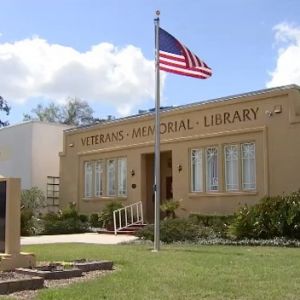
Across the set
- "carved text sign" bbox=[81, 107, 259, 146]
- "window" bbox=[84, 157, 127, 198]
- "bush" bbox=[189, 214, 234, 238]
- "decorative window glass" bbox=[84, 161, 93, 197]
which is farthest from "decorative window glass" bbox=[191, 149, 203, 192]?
"decorative window glass" bbox=[84, 161, 93, 197]

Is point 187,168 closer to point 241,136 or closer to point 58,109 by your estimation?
point 241,136

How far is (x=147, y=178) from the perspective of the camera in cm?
2534

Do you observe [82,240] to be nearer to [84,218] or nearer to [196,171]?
[196,171]

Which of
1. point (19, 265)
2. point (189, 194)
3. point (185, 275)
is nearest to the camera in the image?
point (185, 275)

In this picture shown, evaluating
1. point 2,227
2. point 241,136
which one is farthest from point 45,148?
point 2,227

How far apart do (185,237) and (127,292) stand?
393 inches

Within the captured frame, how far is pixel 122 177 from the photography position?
85.8 ft

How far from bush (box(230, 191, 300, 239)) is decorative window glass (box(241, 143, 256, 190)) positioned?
2.53 metres

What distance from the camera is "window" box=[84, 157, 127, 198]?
26156mm

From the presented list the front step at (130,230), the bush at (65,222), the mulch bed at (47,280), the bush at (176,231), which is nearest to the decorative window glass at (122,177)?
the bush at (65,222)

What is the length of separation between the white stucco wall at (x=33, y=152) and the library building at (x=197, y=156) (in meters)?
1.53

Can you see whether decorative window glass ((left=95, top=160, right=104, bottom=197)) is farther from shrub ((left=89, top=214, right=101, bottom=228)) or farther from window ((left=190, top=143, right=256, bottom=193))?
window ((left=190, top=143, right=256, bottom=193))

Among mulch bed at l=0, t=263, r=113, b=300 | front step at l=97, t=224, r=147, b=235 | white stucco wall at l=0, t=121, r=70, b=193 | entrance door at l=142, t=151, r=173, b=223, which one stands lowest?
mulch bed at l=0, t=263, r=113, b=300

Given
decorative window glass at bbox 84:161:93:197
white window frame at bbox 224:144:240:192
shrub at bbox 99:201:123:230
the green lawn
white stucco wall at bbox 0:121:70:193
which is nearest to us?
the green lawn
